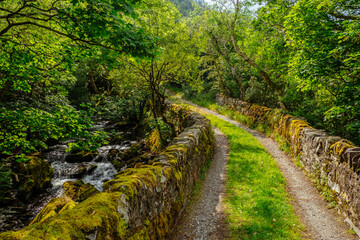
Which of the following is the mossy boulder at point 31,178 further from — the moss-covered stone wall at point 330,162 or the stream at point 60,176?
the moss-covered stone wall at point 330,162

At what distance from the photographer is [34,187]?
9.82 metres

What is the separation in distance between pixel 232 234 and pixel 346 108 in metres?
6.68

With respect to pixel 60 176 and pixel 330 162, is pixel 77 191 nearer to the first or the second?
pixel 60 176

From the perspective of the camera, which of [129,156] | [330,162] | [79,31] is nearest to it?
[79,31]

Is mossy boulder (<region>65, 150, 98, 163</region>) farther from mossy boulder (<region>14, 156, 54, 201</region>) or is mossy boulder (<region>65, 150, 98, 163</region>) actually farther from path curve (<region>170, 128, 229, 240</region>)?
path curve (<region>170, 128, 229, 240</region>)

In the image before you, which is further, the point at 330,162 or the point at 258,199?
the point at 330,162

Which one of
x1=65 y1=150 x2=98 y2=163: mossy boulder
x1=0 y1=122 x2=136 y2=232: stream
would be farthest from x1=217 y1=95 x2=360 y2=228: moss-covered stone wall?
x1=65 y1=150 x2=98 y2=163: mossy boulder

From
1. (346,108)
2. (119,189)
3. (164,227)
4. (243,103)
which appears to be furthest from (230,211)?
(243,103)

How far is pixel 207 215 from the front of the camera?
6.87m

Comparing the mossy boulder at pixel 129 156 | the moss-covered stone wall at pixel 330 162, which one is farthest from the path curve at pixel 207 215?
the mossy boulder at pixel 129 156

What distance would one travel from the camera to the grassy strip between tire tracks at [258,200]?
5.84m

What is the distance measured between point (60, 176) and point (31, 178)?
1852 mm

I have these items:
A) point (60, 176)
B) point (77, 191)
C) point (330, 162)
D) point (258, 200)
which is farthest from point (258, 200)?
point (60, 176)

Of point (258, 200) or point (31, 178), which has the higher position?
point (258, 200)
